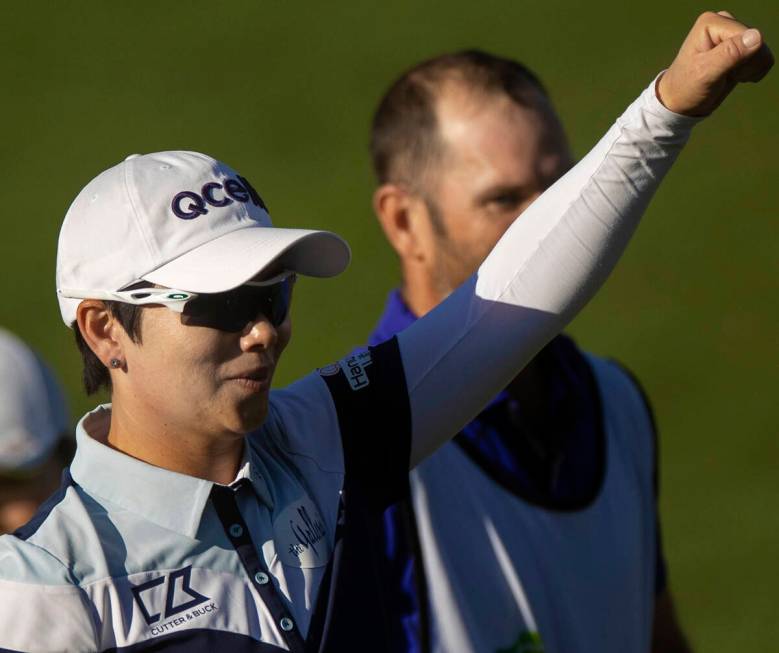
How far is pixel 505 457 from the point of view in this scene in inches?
131

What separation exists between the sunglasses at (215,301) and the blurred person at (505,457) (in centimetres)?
85

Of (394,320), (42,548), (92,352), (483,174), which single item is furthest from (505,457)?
(42,548)

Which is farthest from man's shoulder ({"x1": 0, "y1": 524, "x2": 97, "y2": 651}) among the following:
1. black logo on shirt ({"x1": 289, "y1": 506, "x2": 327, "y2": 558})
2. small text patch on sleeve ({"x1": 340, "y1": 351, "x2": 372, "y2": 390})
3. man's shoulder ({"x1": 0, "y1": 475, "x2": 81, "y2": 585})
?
small text patch on sleeve ({"x1": 340, "y1": 351, "x2": 372, "y2": 390})

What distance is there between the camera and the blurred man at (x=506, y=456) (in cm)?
308

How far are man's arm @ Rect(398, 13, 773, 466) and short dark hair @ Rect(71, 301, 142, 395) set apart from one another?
0.50 metres

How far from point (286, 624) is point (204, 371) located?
1.26 feet

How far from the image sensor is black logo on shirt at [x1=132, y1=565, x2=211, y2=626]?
2.17 m

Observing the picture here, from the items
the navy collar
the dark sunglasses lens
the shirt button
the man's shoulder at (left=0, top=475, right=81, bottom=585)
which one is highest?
the navy collar

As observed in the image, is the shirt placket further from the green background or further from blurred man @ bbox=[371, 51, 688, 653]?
the green background

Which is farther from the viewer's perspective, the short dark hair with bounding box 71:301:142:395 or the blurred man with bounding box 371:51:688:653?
the blurred man with bounding box 371:51:688:653

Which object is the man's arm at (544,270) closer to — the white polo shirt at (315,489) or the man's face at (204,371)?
the white polo shirt at (315,489)

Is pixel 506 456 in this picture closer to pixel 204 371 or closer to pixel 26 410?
pixel 26 410

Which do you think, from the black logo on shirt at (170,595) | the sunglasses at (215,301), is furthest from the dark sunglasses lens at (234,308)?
the black logo on shirt at (170,595)

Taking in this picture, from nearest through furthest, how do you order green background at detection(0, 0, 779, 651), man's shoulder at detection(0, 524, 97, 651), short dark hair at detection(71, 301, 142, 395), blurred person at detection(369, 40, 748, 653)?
1. man's shoulder at detection(0, 524, 97, 651)
2. short dark hair at detection(71, 301, 142, 395)
3. blurred person at detection(369, 40, 748, 653)
4. green background at detection(0, 0, 779, 651)
